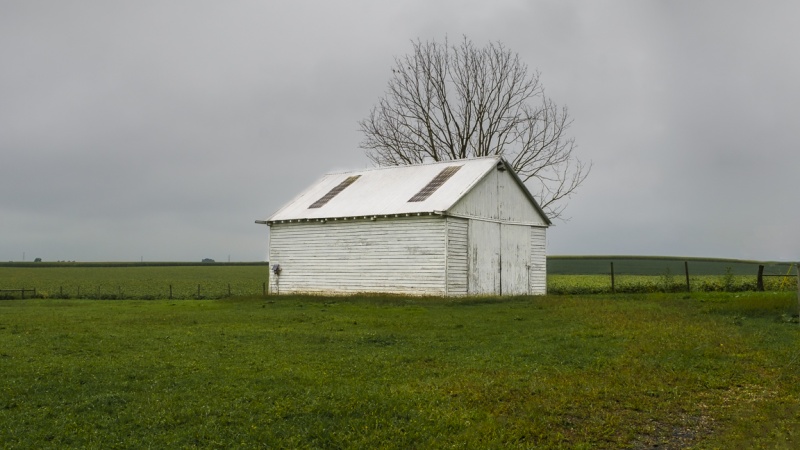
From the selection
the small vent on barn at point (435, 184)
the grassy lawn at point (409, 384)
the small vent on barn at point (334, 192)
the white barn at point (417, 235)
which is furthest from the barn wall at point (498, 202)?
the grassy lawn at point (409, 384)

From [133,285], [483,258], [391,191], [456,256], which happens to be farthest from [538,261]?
[133,285]

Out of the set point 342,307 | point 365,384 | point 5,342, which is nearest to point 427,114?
point 342,307

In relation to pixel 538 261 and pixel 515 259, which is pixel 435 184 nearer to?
pixel 515 259

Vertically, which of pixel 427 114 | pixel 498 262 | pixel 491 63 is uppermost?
pixel 491 63

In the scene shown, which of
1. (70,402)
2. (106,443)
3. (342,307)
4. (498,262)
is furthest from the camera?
(498,262)

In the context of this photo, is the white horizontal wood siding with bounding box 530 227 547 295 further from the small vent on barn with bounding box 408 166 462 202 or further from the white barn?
the small vent on barn with bounding box 408 166 462 202

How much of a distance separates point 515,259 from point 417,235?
6.58m

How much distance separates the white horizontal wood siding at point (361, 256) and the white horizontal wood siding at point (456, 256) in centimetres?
32

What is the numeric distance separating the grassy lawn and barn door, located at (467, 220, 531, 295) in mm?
→ 11331

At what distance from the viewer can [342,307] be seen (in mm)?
30391

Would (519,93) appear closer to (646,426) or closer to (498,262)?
(498,262)

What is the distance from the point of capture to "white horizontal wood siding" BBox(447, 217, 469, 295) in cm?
3372

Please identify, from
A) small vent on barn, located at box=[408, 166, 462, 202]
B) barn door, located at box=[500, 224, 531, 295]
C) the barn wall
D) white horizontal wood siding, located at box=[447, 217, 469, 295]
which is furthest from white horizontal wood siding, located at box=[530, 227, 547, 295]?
white horizontal wood siding, located at box=[447, 217, 469, 295]

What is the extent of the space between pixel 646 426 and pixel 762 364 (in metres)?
5.92
